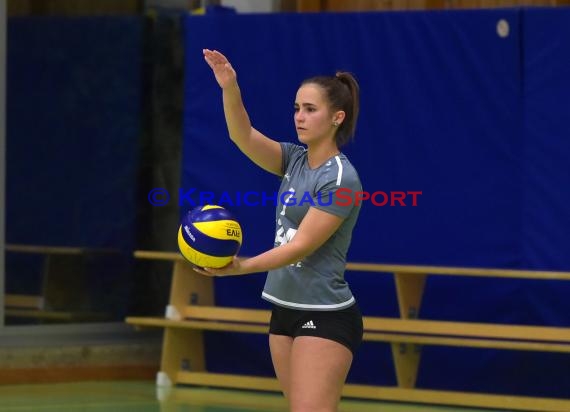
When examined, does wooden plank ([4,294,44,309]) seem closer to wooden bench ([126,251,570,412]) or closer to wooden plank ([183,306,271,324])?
wooden bench ([126,251,570,412])

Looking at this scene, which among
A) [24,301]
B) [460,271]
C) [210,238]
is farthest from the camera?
[24,301]

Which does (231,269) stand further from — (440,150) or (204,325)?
(204,325)

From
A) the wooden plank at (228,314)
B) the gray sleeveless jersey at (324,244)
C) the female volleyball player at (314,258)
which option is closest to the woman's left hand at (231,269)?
the female volleyball player at (314,258)

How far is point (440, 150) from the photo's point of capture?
753 centimetres

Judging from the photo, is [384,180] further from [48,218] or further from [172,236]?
[48,218]

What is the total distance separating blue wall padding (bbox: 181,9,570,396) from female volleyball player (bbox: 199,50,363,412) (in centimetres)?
303

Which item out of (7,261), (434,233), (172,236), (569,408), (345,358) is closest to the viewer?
(345,358)

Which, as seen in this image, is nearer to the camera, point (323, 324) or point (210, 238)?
point (210, 238)

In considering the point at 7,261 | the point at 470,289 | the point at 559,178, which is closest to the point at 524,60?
the point at 559,178

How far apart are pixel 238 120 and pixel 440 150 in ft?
10.4

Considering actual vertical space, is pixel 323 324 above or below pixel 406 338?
above

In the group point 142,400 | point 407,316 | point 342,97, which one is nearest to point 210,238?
point 342,97

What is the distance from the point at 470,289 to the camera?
755cm

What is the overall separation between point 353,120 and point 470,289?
3.28 metres
